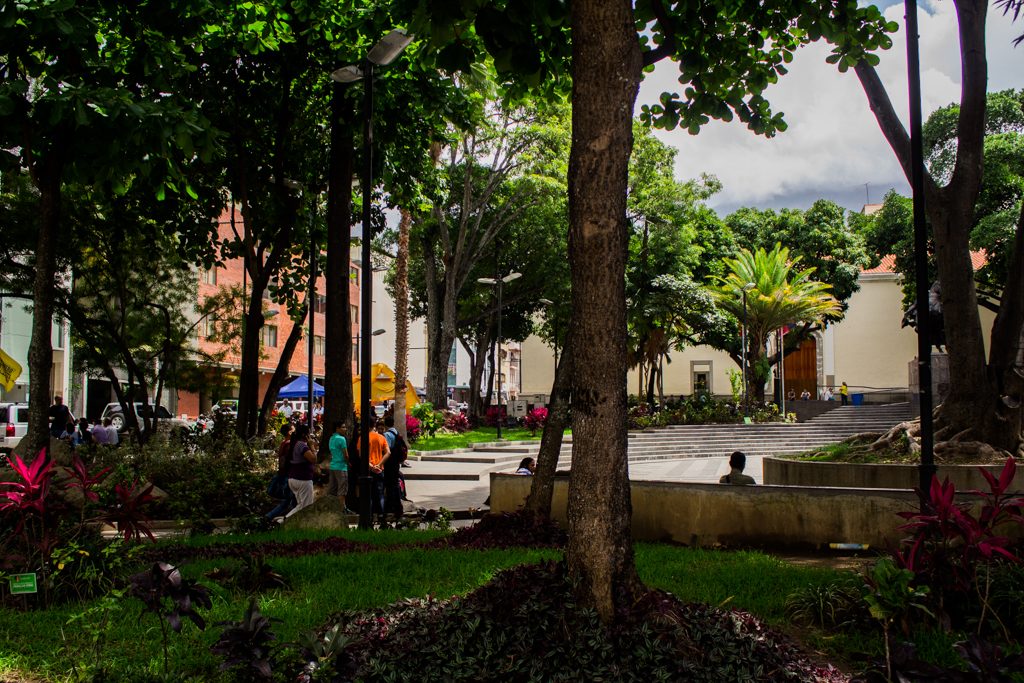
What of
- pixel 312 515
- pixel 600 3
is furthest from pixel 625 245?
pixel 312 515

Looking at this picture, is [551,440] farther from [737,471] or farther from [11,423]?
[11,423]

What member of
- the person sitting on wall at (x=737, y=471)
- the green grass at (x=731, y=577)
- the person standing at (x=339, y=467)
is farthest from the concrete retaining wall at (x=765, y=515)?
the person standing at (x=339, y=467)

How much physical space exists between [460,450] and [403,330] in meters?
4.19

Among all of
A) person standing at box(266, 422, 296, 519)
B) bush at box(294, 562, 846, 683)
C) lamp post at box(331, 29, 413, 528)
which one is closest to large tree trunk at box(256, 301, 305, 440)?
person standing at box(266, 422, 296, 519)

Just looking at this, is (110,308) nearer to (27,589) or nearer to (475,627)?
(27,589)

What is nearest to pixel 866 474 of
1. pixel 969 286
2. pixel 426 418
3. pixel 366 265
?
pixel 969 286

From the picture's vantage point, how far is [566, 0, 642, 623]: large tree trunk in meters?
4.90

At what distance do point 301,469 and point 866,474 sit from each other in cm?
768

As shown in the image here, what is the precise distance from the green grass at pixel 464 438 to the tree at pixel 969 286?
17986mm

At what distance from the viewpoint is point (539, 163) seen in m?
32.3

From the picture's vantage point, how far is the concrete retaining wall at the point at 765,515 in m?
8.53

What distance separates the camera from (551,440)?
907 cm

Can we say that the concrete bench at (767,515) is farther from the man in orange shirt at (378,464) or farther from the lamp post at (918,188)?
the man in orange shirt at (378,464)

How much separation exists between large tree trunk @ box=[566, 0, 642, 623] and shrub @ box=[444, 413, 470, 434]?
3087 cm
